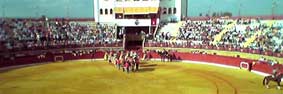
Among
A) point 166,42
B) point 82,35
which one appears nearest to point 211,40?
point 166,42

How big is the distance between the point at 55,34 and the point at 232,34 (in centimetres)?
2342

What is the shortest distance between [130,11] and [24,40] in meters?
19.7

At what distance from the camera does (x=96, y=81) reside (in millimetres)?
A: 30031

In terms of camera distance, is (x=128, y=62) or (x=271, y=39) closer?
(x=128, y=62)

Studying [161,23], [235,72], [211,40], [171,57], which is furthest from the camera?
[161,23]

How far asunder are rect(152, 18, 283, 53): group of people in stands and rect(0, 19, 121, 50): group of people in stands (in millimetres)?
8408

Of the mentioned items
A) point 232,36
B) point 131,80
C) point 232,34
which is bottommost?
point 131,80

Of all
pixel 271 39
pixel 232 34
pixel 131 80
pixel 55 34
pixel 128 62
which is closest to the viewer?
pixel 131 80

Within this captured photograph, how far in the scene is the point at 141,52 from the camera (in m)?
46.5

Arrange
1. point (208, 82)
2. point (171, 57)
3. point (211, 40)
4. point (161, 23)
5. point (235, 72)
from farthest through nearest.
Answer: point (161, 23)
point (211, 40)
point (171, 57)
point (235, 72)
point (208, 82)

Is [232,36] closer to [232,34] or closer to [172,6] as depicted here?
[232,34]

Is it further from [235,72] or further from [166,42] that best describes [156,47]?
[235,72]

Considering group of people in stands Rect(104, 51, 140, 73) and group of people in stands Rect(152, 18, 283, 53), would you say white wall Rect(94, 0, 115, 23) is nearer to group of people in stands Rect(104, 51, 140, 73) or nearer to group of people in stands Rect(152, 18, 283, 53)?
group of people in stands Rect(152, 18, 283, 53)

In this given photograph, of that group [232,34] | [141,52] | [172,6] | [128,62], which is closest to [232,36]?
[232,34]
